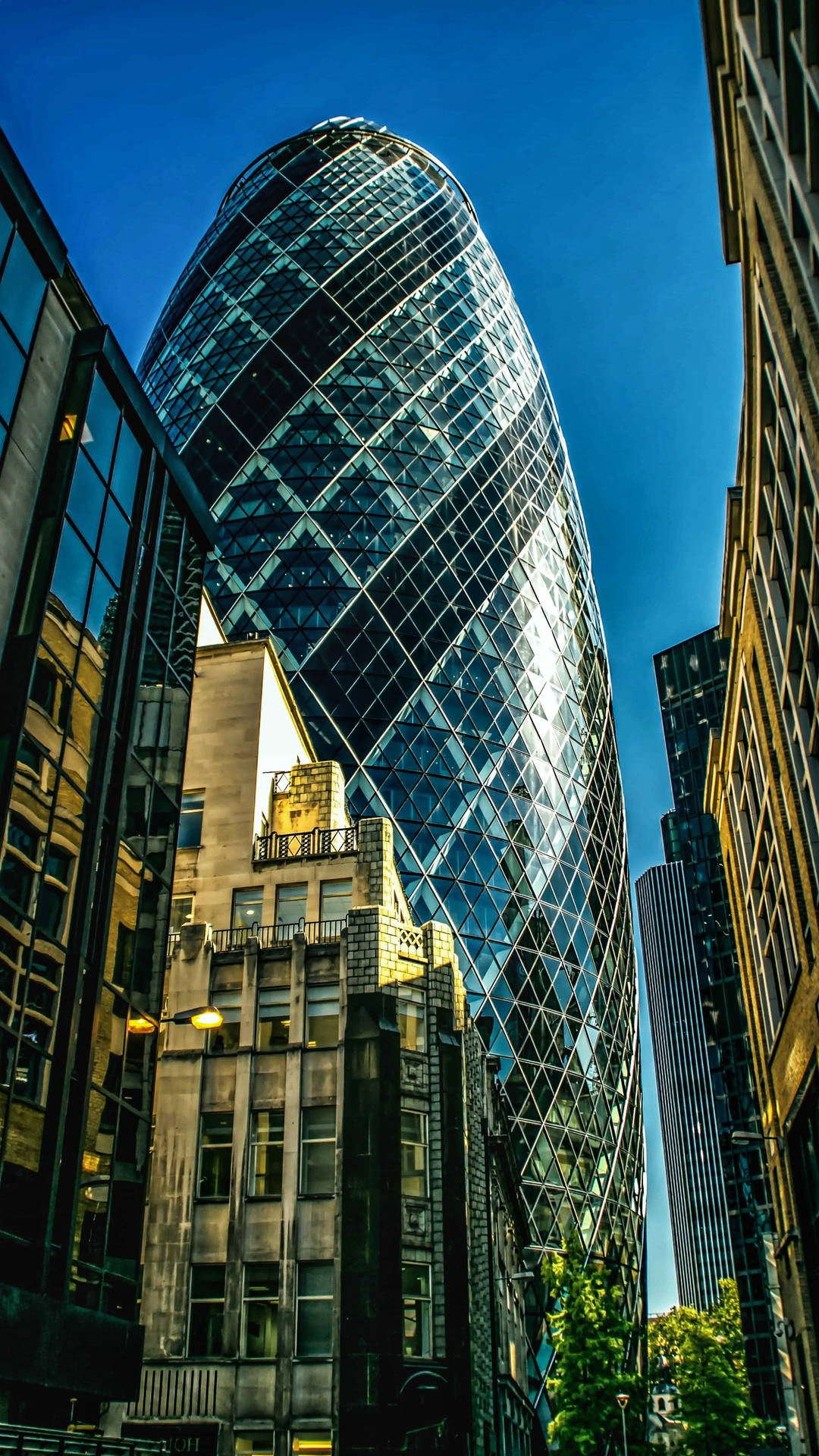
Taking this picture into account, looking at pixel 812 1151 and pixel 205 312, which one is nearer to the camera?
pixel 812 1151

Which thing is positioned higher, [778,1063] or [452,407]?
[452,407]

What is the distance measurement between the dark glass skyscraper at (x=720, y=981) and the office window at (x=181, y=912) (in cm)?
3498

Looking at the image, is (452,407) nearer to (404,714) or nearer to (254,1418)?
(404,714)

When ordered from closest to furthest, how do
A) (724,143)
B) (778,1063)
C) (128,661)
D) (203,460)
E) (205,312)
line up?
(128,661), (724,143), (778,1063), (203,460), (205,312)

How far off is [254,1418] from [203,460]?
57378mm

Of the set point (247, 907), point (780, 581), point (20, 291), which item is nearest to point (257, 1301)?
point (247, 907)

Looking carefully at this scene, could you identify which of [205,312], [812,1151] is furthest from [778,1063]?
[205,312]

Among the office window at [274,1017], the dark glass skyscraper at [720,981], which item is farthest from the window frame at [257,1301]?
the dark glass skyscraper at [720,981]

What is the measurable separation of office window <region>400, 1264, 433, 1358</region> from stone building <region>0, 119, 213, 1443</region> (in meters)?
6.89

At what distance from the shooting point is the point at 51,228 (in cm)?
1980

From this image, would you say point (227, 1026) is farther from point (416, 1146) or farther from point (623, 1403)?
point (623, 1403)

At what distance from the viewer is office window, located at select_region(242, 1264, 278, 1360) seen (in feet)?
82.1

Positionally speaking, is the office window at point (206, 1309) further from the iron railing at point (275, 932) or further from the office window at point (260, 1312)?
the iron railing at point (275, 932)

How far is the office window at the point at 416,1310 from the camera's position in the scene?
25.0 m
